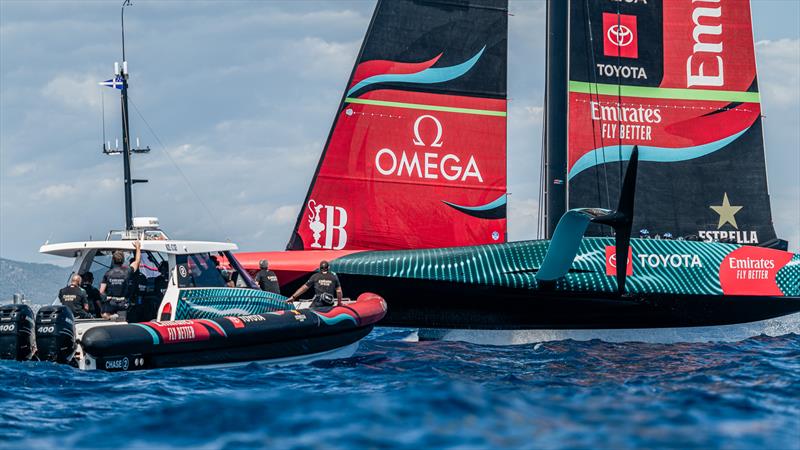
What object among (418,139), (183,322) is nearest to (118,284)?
(183,322)

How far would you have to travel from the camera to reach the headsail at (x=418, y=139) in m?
18.0

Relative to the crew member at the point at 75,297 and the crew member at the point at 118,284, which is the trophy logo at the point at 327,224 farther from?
the crew member at the point at 75,297

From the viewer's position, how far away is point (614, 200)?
1928 cm

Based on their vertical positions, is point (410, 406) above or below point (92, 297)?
below

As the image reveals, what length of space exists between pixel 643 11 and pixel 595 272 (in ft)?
19.6

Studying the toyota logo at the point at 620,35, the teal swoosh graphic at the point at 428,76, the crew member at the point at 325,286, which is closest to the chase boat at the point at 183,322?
the crew member at the point at 325,286

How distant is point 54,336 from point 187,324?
143 centimetres

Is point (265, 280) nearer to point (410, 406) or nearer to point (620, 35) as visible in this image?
point (410, 406)

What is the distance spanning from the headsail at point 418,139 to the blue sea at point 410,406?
4.99m

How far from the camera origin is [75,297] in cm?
1265

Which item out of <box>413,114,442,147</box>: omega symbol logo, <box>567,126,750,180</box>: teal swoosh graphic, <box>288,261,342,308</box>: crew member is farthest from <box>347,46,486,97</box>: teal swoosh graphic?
<box>288,261,342,308</box>: crew member

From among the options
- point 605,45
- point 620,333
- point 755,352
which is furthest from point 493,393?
point 605,45

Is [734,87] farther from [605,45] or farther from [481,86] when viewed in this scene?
[481,86]

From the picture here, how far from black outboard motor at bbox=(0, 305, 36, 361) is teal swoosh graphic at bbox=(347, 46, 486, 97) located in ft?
27.3
